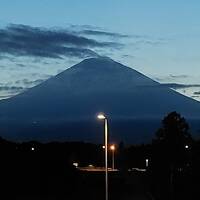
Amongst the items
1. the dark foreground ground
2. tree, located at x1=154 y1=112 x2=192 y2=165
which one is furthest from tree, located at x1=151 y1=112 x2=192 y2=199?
the dark foreground ground

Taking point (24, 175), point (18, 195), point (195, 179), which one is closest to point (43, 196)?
point (18, 195)

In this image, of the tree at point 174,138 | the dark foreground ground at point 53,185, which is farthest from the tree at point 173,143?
the dark foreground ground at point 53,185

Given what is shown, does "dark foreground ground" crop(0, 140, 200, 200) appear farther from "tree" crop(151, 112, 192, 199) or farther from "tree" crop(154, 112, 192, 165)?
"tree" crop(154, 112, 192, 165)

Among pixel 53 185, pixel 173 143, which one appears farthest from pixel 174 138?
pixel 53 185

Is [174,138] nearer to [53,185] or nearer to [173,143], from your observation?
[173,143]

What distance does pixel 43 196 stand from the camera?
123 feet

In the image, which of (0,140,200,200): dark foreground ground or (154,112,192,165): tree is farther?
(154,112,192,165): tree

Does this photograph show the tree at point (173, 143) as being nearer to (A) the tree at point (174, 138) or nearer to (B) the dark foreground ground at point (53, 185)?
(A) the tree at point (174, 138)

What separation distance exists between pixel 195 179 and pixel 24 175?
22.0 meters

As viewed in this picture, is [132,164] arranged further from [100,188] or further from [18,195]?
[18,195]

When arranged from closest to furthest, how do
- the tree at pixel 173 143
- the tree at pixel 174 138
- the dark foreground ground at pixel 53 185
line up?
1. the dark foreground ground at pixel 53 185
2. the tree at pixel 173 143
3. the tree at pixel 174 138

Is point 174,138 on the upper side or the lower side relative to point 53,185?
upper

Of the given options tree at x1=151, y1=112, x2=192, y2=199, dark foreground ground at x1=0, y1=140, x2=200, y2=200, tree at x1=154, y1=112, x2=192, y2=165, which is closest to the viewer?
dark foreground ground at x1=0, y1=140, x2=200, y2=200

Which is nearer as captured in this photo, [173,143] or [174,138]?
[173,143]
